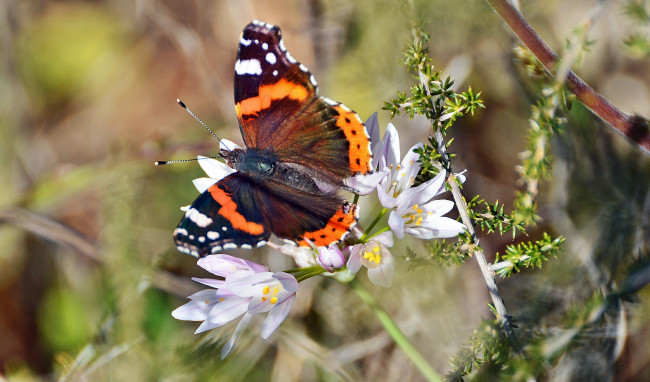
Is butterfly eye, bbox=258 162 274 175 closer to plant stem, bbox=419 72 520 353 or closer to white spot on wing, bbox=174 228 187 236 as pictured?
white spot on wing, bbox=174 228 187 236

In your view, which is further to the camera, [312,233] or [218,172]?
[218,172]

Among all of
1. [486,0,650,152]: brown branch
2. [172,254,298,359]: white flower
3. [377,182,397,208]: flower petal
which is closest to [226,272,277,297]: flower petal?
[172,254,298,359]: white flower

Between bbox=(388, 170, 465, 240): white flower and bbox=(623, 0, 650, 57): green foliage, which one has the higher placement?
bbox=(623, 0, 650, 57): green foliage

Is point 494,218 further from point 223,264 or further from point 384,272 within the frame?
point 223,264

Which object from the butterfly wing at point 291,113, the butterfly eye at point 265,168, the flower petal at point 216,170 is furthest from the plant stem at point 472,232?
the flower petal at point 216,170

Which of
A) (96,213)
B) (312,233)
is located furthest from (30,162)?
(312,233)

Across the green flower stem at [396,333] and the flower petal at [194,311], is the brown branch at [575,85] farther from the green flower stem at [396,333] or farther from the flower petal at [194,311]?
the flower petal at [194,311]

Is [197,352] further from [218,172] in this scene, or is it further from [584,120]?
[584,120]
